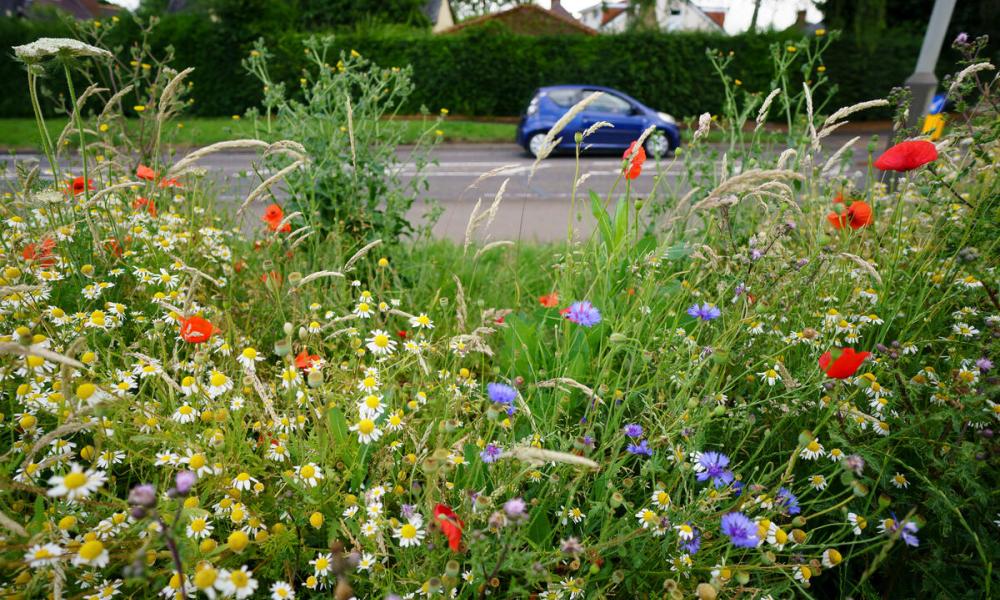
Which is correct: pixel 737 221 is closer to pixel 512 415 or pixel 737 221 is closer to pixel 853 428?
pixel 853 428

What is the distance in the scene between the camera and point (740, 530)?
117 centimetres

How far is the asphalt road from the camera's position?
5137 mm

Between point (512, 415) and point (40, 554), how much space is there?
0.98m

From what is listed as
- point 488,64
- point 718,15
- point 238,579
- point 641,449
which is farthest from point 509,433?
point 718,15

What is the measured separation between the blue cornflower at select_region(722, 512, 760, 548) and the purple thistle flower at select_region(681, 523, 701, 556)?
0.07 meters

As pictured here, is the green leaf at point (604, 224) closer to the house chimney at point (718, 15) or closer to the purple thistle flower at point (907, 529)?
the purple thistle flower at point (907, 529)

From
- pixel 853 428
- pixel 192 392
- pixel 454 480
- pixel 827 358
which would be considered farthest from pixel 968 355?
Answer: pixel 192 392

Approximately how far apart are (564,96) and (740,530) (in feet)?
38.2

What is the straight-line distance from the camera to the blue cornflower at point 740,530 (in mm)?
1132

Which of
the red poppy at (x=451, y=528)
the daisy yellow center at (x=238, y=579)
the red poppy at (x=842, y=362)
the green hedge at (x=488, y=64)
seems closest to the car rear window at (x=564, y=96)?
the green hedge at (x=488, y=64)

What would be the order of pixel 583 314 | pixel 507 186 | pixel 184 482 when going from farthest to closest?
pixel 507 186 < pixel 583 314 < pixel 184 482

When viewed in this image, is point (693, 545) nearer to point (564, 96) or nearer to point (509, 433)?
point (509, 433)

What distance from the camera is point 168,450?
1.34 metres

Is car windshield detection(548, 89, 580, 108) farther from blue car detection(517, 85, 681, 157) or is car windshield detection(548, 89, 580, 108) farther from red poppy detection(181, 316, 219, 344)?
red poppy detection(181, 316, 219, 344)
